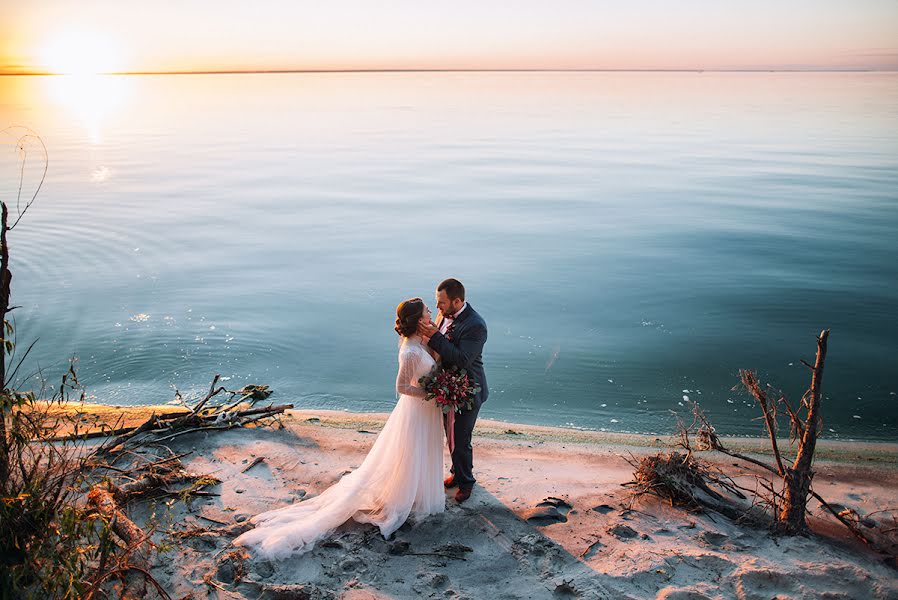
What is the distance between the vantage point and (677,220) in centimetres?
2397

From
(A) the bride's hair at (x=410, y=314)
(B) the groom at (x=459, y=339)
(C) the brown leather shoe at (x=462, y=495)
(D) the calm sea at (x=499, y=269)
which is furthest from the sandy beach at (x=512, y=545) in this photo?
(D) the calm sea at (x=499, y=269)

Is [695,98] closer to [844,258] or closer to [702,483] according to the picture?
[844,258]

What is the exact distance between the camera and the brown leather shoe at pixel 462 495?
22.8 ft

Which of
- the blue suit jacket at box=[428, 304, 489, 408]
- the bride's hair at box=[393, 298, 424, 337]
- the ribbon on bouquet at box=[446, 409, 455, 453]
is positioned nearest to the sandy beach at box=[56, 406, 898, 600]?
the ribbon on bouquet at box=[446, 409, 455, 453]

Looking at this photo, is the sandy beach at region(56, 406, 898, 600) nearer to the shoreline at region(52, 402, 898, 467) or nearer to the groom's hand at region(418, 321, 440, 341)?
the shoreline at region(52, 402, 898, 467)

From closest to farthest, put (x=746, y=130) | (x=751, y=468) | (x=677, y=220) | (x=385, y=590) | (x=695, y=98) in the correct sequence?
(x=385, y=590)
(x=751, y=468)
(x=677, y=220)
(x=746, y=130)
(x=695, y=98)

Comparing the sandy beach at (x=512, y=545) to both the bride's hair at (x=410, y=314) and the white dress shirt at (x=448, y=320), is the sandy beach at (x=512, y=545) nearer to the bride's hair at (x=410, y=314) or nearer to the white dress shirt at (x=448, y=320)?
the white dress shirt at (x=448, y=320)

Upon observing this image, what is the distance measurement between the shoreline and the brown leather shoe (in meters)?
2.33

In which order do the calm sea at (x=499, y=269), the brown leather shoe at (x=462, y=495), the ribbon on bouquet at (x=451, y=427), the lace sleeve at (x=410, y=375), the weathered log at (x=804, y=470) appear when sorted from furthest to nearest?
the calm sea at (x=499, y=269) < the brown leather shoe at (x=462, y=495) < the ribbon on bouquet at (x=451, y=427) < the lace sleeve at (x=410, y=375) < the weathered log at (x=804, y=470)

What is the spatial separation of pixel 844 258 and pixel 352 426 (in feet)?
50.9

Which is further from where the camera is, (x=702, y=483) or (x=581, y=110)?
(x=581, y=110)

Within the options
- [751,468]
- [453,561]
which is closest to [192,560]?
[453,561]

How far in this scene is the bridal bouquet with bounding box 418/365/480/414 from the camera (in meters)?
6.38

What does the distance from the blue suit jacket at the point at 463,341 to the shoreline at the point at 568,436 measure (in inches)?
119
